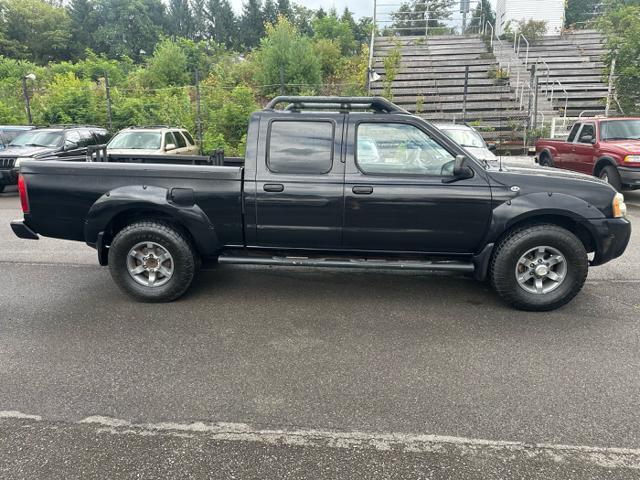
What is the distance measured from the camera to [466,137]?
11.5m

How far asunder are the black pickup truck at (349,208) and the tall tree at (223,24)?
267ft

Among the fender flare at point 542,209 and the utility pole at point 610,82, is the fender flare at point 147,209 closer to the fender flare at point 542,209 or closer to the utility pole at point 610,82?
the fender flare at point 542,209

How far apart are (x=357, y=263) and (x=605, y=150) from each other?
8668 millimetres

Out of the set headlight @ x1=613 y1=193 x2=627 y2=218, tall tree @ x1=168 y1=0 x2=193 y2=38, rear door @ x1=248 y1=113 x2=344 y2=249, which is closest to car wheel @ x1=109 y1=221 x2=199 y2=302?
rear door @ x1=248 y1=113 x2=344 y2=249

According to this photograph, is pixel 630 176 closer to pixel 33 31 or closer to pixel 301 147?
pixel 301 147

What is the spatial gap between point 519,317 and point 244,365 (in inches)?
105

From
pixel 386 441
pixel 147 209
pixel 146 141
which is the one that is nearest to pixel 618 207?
pixel 386 441

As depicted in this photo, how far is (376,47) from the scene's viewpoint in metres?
25.7

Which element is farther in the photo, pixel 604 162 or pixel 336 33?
pixel 336 33

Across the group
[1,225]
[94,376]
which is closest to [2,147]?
[1,225]

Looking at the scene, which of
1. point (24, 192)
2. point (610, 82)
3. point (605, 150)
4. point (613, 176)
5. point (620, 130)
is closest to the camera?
point (24, 192)

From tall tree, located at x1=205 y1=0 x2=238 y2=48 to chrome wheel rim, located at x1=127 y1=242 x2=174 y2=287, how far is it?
267 ft

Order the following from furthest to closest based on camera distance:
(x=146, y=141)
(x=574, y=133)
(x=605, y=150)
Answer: (x=146, y=141) → (x=574, y=133) → (x=605, y=150)

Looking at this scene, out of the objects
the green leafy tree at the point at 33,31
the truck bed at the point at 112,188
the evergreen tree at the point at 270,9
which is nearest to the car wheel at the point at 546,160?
the truck bed at the point at 112,188
